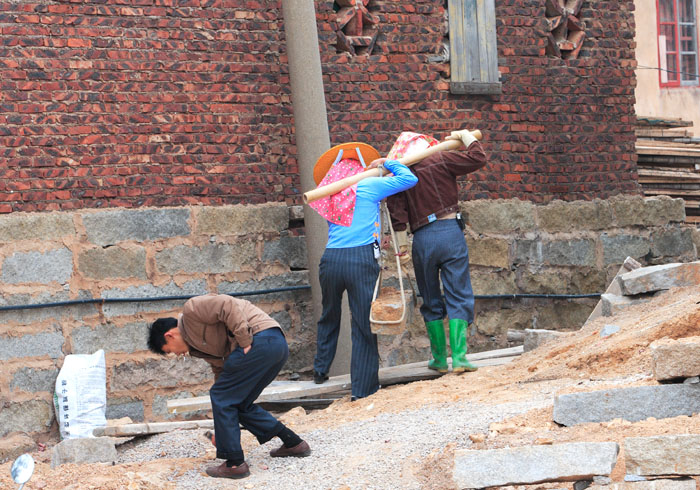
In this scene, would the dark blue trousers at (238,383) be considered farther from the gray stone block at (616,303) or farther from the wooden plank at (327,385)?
the gray stone block at (616,303)

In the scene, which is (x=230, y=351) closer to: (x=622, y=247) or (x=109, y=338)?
(x=109, y=338)

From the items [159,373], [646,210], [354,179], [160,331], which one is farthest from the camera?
[646,210]

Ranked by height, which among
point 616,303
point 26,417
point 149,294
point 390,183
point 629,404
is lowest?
point 26,417

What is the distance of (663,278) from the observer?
305 inches

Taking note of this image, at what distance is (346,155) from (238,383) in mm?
2660

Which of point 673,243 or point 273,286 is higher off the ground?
point 273,286

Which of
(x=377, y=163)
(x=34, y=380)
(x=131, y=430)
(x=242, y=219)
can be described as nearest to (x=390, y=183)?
(x=377, y=163)

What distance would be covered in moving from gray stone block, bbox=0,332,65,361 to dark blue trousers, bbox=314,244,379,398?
2.29 m

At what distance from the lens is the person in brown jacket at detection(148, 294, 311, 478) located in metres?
5.70

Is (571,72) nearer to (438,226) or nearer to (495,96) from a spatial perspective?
(495,96)

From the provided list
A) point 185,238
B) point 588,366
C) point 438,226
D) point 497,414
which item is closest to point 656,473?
point 497,414

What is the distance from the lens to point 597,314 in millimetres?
8266

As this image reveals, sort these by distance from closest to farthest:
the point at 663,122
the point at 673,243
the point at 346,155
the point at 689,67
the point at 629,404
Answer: the point at 629,404, the point at 346,155, the point at 673,243, the point at 663,122, the point at 689,67

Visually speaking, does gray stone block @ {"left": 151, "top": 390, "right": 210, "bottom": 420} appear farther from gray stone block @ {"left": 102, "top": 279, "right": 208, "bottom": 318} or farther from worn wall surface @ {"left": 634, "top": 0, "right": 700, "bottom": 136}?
worn wall surface @ {"left": 634, "top": 0, "right": 700, "bottom": 136}
